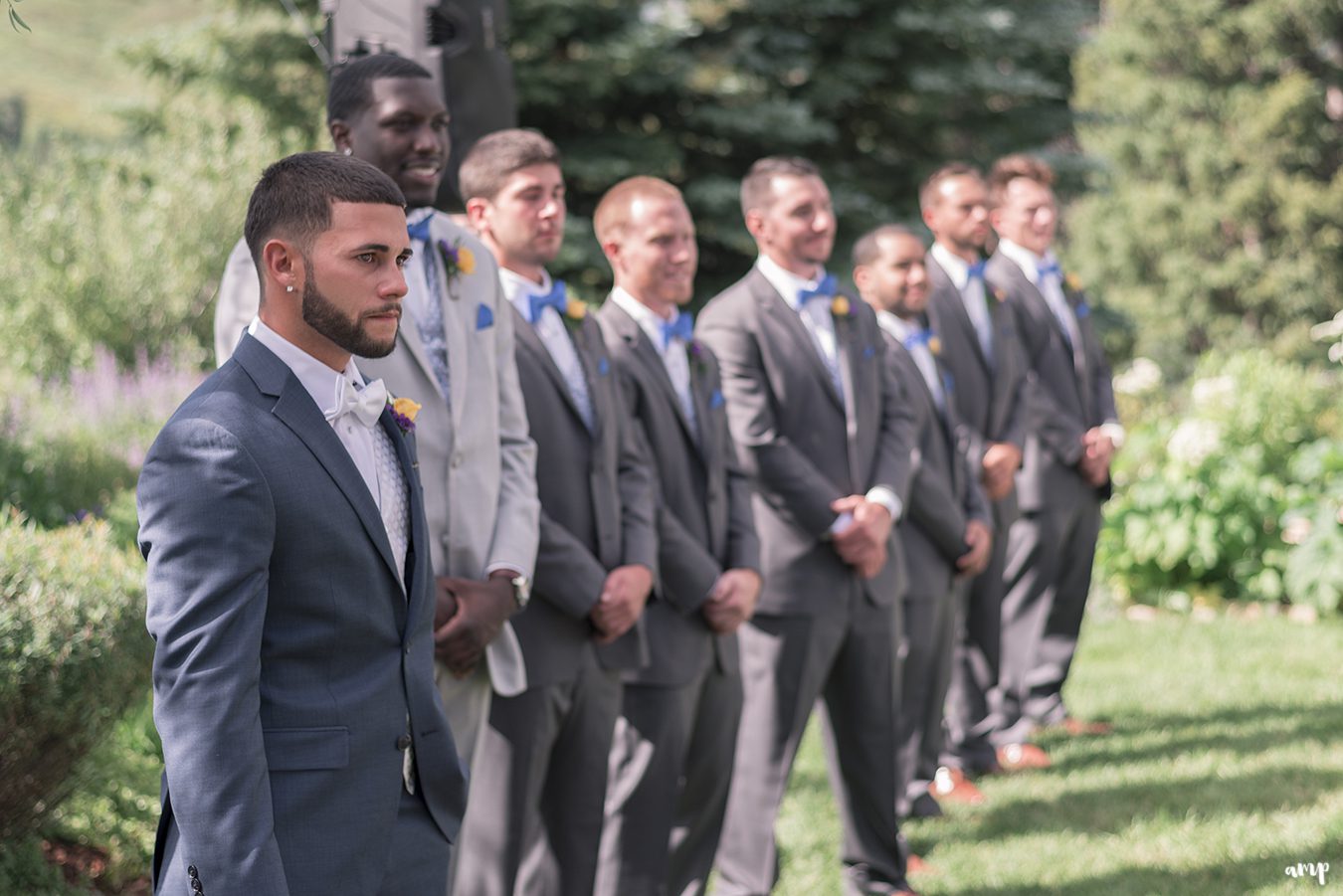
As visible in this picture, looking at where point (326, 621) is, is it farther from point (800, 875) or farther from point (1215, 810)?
point (1215, 810)

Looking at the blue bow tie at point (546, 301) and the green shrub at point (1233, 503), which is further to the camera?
the green shrub at point (1233, 503)

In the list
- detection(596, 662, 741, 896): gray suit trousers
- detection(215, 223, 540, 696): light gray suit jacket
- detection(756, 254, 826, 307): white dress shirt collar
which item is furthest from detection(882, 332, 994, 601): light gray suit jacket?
detection(215, 223, 540, 696): light gray suit jacket

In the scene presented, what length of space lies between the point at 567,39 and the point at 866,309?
27.4ft

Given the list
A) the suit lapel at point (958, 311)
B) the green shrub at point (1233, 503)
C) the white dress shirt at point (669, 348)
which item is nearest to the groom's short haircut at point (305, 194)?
the white dress shirt at point (669, 348)

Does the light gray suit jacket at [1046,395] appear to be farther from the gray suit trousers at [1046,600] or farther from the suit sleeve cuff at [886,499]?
the suit sleeve cuff at [886,499]

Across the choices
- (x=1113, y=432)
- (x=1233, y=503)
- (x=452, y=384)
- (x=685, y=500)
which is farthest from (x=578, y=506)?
(x=1233, y=503)

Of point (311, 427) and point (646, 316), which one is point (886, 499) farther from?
point (311, 427)

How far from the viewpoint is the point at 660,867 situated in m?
4.88

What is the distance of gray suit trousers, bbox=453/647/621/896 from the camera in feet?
14.1

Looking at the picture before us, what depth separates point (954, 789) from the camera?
7137 millimetres

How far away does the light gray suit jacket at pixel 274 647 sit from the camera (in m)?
2.52

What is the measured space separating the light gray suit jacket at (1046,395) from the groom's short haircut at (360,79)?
4.51m

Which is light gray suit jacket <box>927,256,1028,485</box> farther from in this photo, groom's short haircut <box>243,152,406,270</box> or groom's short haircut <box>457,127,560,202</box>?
groom's short haircut <box>243,152,406,270</box>

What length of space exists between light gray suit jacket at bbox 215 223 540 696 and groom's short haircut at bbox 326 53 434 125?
0.34m
